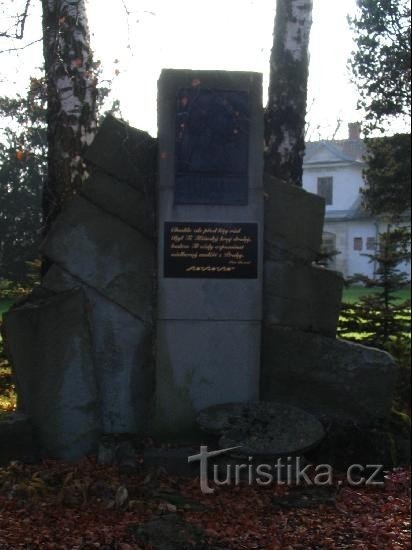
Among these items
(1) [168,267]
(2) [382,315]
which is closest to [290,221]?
(1) [168,267]

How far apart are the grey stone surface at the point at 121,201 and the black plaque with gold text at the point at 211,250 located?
0.22 metres

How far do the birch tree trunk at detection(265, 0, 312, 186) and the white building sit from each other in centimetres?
3132

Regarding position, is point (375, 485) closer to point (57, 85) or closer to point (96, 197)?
point (96, 197)

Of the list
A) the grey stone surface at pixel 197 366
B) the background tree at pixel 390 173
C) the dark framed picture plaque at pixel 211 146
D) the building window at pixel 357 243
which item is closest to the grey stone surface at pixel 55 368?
the grey stone surface at pixel 197 366

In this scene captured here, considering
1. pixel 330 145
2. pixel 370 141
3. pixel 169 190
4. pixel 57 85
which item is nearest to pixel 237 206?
pixel 169 190

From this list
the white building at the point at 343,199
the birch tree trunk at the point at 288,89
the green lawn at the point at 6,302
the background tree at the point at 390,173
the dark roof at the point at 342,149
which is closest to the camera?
the birch tree trunk at the point at 288,89

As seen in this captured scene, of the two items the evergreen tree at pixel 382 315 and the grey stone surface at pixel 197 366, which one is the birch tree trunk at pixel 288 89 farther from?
the grey stone surface at pixel 197 366

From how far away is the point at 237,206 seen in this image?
233 inches

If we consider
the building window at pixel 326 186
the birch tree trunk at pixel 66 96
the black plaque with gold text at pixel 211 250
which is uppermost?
the building window at pixel 326 186

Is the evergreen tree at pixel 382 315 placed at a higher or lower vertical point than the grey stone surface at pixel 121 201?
lower

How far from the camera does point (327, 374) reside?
6117mm

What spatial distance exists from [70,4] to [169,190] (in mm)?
2614

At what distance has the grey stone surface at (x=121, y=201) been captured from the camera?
5.95 meters

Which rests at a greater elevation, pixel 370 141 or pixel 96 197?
pixel 370 141
